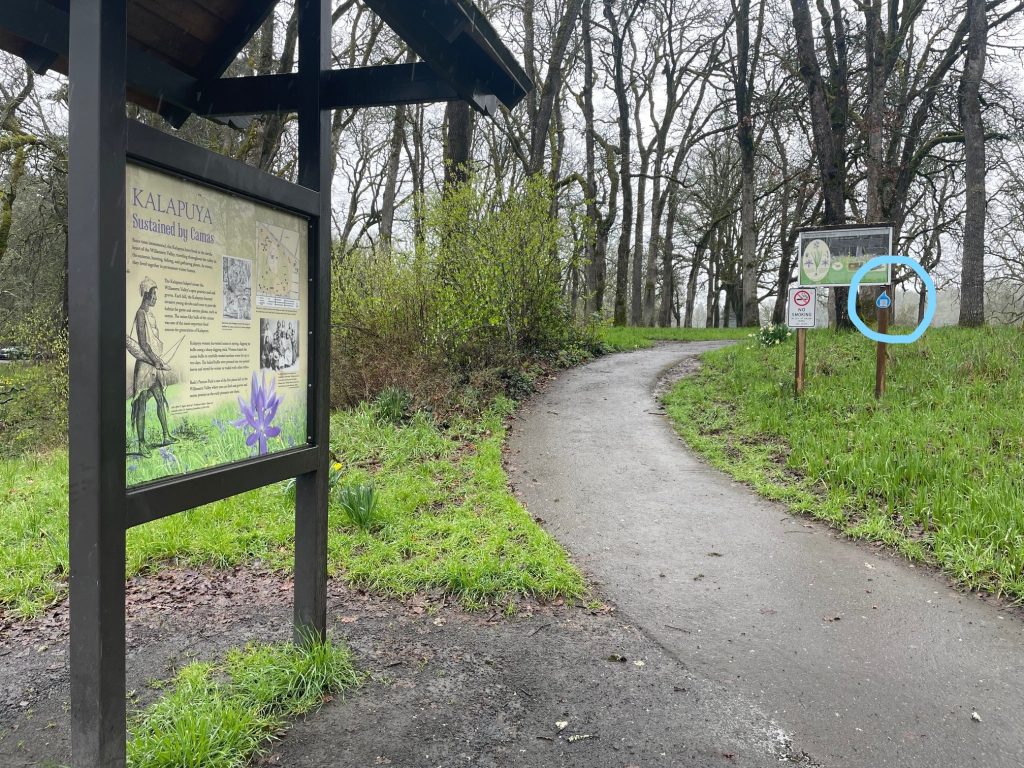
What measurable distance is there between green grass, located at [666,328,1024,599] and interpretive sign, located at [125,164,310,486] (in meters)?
4.40

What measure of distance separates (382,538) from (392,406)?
3414 mm

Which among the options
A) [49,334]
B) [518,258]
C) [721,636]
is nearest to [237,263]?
[721,636]

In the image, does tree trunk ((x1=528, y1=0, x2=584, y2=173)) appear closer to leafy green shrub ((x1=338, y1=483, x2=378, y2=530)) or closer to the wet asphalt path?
A: the wet asphalt path

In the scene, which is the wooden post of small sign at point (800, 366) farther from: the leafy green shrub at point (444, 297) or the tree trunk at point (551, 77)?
the tree trunk at point (551, 77)

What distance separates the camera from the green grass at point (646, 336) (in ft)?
52.2

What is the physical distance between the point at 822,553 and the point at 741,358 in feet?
25.0

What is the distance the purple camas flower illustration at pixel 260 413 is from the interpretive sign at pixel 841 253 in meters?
7.72

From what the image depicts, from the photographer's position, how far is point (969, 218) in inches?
488

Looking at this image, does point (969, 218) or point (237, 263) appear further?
point (969, 218)

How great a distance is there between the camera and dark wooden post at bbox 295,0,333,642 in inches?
125

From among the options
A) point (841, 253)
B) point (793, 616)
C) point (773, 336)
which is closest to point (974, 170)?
point (773, 336)

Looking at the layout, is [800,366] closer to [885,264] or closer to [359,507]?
[885,264]

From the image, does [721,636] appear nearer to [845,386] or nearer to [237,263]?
[237,263]

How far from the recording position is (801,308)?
28.3 ft
